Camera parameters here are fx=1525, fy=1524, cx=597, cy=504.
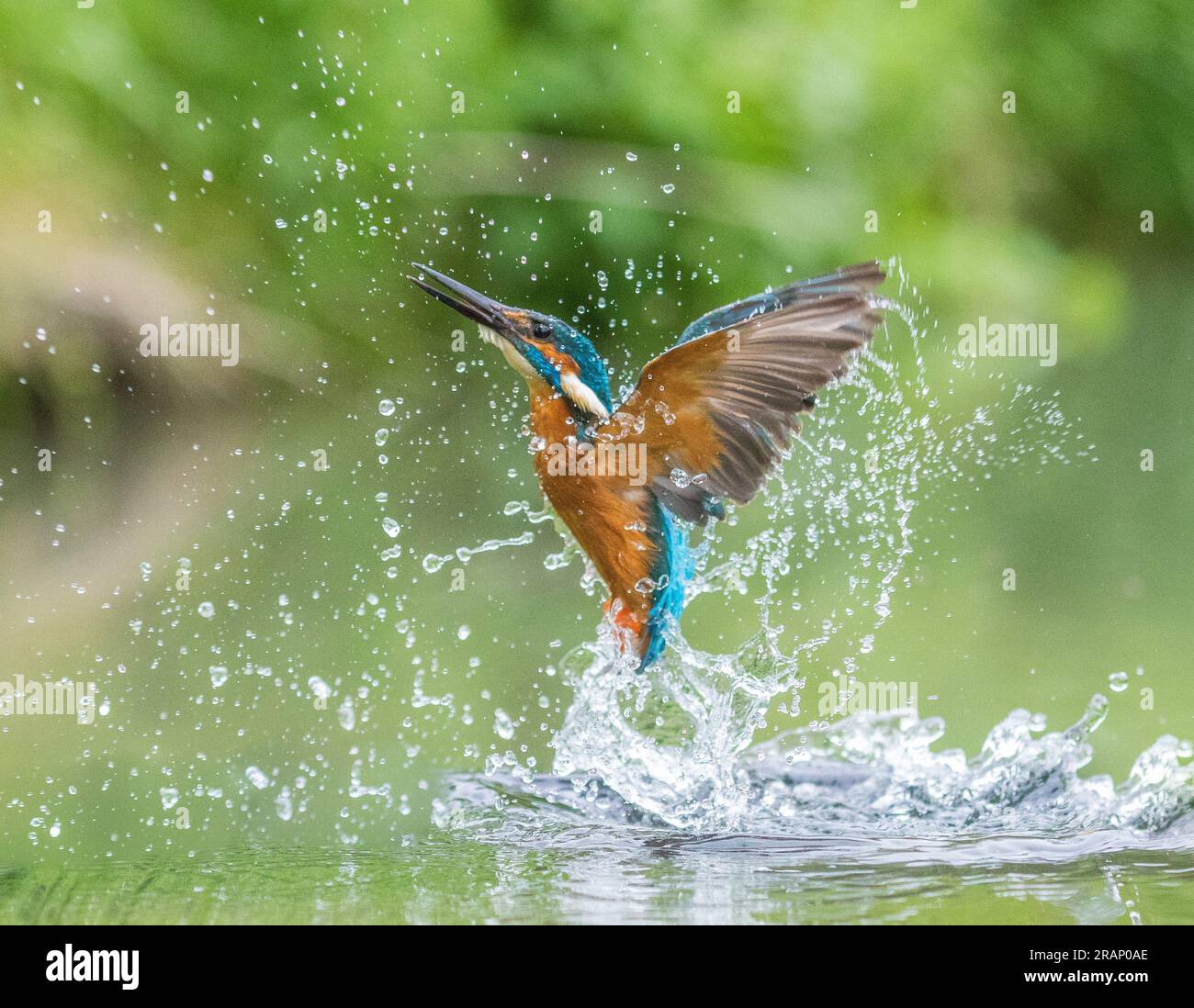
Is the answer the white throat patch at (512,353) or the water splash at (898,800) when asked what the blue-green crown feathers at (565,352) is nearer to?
the white throat patch at (512,353)

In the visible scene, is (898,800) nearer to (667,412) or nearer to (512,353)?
(667,412)

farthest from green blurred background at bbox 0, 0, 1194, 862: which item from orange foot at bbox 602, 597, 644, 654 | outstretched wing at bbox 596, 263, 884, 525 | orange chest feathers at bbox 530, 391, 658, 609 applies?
outstretched wing at bbox 596, 263, 884, 525

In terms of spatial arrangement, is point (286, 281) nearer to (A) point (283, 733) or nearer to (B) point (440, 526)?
(B) point (440, 526)

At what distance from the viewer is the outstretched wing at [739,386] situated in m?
2.25

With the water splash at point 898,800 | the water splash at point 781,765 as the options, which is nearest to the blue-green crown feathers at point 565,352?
the water splash at point 781,765

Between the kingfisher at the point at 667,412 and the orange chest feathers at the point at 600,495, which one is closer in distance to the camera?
the kingfisher at the point at 667,412

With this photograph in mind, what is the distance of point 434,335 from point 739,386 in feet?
15.4

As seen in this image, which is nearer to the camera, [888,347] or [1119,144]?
[888,347]

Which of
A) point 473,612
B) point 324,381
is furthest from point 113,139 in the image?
point 473,612

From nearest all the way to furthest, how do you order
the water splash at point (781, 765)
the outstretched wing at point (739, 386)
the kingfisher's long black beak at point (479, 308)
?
the outstretched wing at point (739, 386)
the kingfisher's long black beak at point (479, 308)
the water splash at point (781, 765)

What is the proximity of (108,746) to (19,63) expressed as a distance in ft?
12.1

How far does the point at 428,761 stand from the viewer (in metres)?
2.99

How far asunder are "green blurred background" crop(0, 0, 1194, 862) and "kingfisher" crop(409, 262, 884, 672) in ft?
1.97

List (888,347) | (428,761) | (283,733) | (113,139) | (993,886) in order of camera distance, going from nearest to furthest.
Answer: (993,886)
(428,761)
(283,733)
(113,139)
(888,347)
